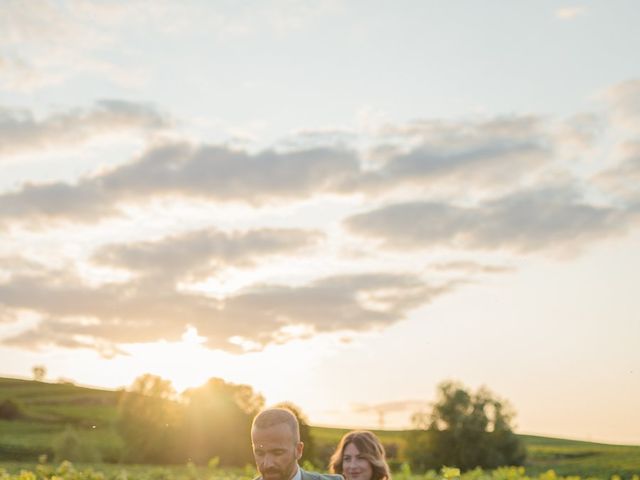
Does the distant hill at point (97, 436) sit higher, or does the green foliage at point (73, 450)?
the distant hill at point (97, 436)

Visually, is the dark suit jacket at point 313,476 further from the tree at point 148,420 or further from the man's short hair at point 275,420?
the tree at point 148,420

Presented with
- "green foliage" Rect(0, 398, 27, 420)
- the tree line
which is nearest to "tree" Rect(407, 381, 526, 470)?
the tree line

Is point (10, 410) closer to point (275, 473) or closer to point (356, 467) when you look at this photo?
point (356, 467)

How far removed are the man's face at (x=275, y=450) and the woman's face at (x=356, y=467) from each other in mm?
5344

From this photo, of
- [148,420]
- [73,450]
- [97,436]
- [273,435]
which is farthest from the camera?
[97,436]

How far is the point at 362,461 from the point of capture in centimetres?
1038

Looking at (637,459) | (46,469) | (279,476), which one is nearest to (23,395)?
(637,459)

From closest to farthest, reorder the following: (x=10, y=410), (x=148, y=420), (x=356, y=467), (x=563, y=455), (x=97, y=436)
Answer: (x=356, y=467) < (x=148, y=420) < (x=97, y=436) < (x=563, y=455) < (x=10, y=410)

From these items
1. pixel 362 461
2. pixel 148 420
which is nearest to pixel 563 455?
pixel 148 420

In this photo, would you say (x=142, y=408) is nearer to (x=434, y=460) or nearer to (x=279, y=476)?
(x=434, y=460)

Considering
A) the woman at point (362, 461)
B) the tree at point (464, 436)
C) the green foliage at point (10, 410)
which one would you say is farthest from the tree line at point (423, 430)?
the woman at point (362, 461)

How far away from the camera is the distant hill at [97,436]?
208 feet

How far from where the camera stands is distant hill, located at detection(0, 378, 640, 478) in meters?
63.4

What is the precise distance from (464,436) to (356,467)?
53728 millimetres
